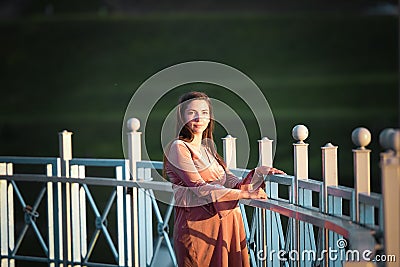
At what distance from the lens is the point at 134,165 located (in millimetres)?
3959

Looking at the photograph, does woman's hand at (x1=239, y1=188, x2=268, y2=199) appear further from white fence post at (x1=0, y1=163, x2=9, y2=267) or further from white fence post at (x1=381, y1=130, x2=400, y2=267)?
white fence post at (x1=0, y1=163, x2=9, y2=267)

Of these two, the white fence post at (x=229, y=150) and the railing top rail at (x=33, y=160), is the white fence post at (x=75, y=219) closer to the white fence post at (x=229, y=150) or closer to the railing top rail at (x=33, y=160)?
the railing top rail at (x=33, y=160)

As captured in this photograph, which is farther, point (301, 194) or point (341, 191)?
point (301, 194)

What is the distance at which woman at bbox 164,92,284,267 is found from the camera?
286cm

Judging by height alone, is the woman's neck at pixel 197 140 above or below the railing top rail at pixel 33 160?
below

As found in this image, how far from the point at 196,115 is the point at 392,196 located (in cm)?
93

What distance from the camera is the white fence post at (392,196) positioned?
2.16m

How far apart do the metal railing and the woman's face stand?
33 cm

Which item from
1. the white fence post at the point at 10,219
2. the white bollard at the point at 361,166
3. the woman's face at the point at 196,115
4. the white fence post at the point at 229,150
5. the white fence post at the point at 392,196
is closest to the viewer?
the white fence post at the point at 392,196

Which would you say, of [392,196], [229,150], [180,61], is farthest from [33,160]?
[180,61]

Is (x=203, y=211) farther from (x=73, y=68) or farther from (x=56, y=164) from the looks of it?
(x=73, y=68)

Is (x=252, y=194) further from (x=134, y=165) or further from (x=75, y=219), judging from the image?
(x=75, y=219)

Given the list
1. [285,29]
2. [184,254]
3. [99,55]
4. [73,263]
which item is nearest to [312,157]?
[285,29]

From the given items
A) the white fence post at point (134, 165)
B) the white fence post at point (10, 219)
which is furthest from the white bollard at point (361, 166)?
the white fence post at point (10, 219)
